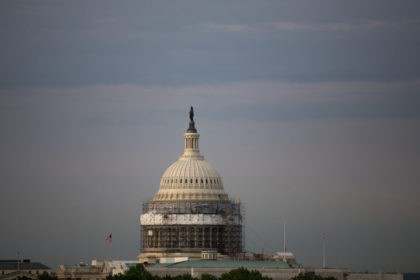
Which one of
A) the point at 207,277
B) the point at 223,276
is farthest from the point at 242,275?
the point at 207,277

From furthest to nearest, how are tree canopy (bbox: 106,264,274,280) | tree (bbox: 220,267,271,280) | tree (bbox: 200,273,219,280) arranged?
tree (bbox: 200,273,219,280) < tree canopy (bbox: 106,264,274,280) < tree (bbox: 220,267,271,280)

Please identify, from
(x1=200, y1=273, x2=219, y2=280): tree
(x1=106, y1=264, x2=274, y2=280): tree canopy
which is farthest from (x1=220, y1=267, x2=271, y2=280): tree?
(x1=200, y1=273, x2=219, y2=280): tree

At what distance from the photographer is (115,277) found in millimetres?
199875

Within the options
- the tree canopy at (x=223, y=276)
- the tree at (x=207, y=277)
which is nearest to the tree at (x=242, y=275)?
the tree canopy at (x=223, y=276)

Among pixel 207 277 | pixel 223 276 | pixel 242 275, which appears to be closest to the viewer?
pixel 242 275

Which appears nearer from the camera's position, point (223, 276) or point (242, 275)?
point (242, 275)

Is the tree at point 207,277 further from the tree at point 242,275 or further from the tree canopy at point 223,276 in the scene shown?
the tree at point 242,275

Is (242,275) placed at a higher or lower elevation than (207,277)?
higher

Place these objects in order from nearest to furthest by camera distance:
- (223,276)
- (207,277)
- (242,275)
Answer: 1. (242,275)
2. (207,277)
3. (223,276)

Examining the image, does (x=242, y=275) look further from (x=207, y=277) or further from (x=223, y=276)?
(x=207, y=277)

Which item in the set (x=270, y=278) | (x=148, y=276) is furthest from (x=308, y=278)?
(x=148, y=276)

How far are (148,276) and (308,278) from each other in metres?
15.7

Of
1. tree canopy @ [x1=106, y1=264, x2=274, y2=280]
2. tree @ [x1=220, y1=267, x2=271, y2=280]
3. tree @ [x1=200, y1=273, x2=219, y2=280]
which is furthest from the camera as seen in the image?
tree @ [x1=200, y1=273, x2=219, y2=280]

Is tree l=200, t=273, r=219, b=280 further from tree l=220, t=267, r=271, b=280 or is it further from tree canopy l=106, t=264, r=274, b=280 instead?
tree l=220, t=267, r=271, b=280
